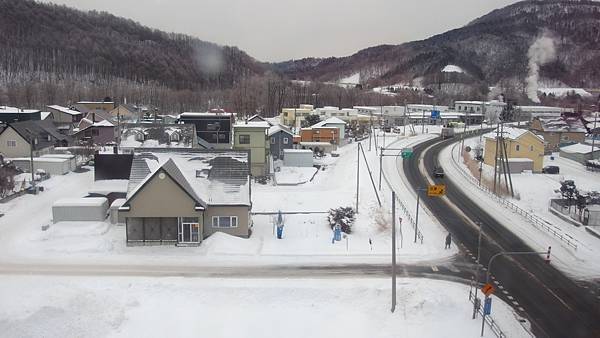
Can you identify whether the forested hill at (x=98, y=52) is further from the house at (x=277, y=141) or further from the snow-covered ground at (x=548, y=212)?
the snow-covered ground at (x=548, y=212)

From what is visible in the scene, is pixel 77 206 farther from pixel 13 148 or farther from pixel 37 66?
pixel 37 66

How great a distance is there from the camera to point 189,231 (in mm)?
22906

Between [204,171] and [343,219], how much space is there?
7452mm

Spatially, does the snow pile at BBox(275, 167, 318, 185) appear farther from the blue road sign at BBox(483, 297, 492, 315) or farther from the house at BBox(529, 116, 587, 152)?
the house at BBox(529, 116, 587, 152)

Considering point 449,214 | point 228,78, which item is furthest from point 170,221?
point 228,78

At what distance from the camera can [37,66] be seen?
12500cm

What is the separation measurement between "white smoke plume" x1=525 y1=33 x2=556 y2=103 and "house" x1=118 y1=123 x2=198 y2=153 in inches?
4985

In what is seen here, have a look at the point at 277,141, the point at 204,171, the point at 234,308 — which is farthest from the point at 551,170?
the point at 234,308

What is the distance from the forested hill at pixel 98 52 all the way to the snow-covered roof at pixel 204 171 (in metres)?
106

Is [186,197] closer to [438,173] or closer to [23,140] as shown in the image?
[438,173]

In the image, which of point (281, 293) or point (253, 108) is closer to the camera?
point (281, 293)

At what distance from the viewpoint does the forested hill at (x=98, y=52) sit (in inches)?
5064

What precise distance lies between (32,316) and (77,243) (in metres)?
6.70

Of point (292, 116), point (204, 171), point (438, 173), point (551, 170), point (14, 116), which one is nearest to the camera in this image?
point (204, 171)
